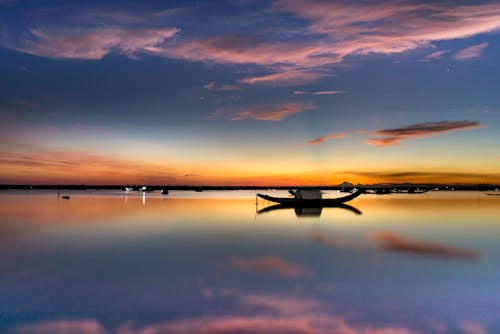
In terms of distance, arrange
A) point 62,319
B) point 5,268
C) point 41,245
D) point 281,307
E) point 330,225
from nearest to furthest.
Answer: point 62,319 < point 281,307 < point 5,268 < point 41,245 < point 330,225

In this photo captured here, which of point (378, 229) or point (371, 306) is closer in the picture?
point (371, 306)

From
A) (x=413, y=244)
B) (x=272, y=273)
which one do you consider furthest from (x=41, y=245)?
(x=413, y=244)

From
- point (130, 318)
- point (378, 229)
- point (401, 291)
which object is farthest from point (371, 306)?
point (378, 229)

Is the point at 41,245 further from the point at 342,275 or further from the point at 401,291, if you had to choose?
the point at 401,291

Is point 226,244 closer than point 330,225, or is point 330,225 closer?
point 226,244

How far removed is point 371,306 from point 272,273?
4.64m

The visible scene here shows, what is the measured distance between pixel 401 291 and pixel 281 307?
423 cm

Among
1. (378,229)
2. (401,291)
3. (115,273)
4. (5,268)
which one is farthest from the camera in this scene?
(378,229)

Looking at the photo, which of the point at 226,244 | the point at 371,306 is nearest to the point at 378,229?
the point at 226,244

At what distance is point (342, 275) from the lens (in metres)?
14.8

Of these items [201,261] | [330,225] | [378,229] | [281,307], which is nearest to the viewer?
[281,307]

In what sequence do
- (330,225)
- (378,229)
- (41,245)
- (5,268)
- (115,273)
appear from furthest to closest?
(330,225) < (378,229) < (41,245) < (5,268) < (115,273)

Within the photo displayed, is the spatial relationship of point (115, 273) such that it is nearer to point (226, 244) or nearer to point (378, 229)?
point (226, 244)

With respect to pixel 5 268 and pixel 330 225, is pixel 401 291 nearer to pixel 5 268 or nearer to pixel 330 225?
pixel 5 268
